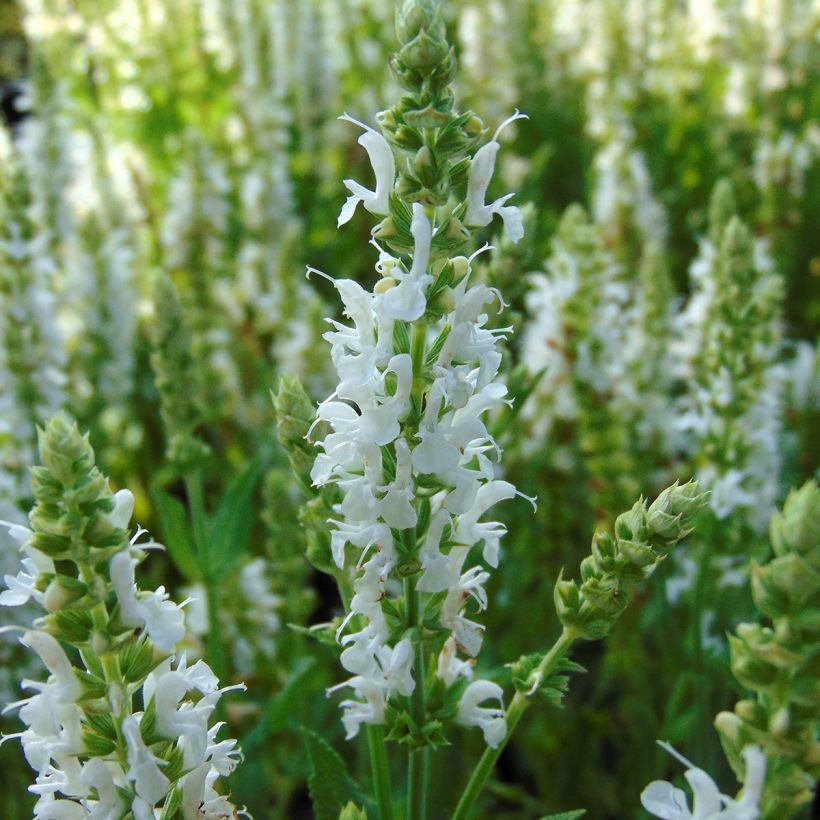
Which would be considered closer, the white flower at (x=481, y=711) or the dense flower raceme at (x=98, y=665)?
the dense flower raceme at (x=98, y=665)

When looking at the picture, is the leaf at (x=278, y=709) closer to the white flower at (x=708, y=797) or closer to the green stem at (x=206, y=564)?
the green stem at (x=206, y=564)

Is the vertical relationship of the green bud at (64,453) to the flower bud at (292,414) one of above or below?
above

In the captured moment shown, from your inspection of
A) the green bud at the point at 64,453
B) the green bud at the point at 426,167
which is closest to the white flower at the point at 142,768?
the green bud at the point at 64,453

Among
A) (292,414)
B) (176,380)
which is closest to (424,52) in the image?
(292,414)

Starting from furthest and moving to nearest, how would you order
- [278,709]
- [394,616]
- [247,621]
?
[247,621], [278,709], [394,616]

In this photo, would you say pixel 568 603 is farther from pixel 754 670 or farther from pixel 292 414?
pixel 292 414

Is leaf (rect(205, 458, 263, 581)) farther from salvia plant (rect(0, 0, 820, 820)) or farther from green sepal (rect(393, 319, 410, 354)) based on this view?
green sepal (rect(393, 319, 410, 354))

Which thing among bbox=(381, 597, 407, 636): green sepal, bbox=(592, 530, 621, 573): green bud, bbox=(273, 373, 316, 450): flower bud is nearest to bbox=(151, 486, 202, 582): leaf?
bbox=(273, 373, 316, 450): flower bud
